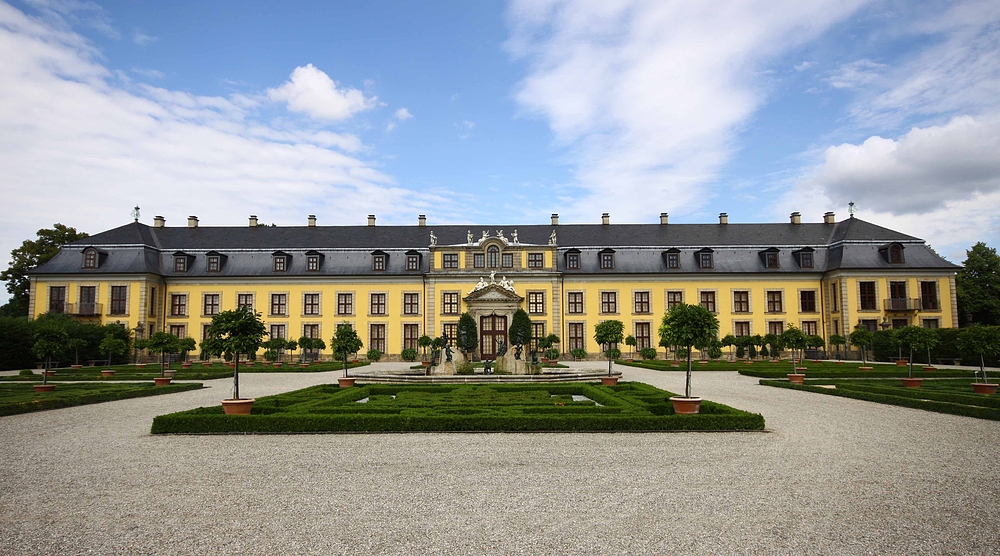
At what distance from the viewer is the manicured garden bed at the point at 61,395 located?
14480 millimetres

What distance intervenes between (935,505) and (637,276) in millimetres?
34889

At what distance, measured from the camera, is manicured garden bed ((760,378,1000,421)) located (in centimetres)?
1324

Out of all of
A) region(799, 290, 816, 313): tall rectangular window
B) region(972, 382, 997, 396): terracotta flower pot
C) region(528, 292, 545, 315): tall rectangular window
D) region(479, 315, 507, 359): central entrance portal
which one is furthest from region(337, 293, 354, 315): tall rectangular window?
region(972, 382, 997, 396): terracotta flower pot

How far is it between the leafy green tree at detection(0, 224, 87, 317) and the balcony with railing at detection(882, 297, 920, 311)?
5618 cm

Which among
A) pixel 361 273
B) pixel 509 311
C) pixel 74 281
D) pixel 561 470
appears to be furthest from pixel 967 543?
pixel 74 281

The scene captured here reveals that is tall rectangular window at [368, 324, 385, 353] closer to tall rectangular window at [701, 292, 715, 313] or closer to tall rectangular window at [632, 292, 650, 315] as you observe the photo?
tall rectangular window at [632, 292, 650, 315]

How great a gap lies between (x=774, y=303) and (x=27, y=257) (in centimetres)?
5294

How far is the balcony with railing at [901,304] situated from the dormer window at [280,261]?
3866cm

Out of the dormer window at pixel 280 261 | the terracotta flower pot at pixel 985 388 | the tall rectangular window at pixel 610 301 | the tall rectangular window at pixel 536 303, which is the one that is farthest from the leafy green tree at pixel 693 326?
the dormer window at pixel 280 261

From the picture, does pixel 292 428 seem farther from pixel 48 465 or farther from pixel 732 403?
pixel 732 403

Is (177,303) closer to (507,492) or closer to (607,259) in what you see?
(607,259)

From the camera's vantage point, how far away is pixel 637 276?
41281mm

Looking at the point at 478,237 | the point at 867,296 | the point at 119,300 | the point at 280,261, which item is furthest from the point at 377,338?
the point at 867,296

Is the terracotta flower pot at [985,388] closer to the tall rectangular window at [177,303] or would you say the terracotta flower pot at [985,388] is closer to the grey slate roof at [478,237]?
the grey slate roof at [478,237]
